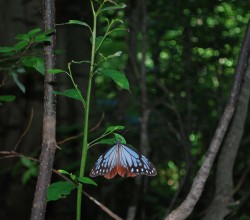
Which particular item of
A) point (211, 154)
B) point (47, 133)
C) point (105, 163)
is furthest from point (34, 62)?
point (211, 154)

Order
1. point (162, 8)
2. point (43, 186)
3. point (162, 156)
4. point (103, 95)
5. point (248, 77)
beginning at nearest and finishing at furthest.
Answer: point (43, 186), point (248, 77), point (162, 8), point (162, 156), point (103, 95)

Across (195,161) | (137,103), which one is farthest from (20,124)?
(195,161)

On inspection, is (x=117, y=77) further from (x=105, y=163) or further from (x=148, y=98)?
(x=148, y=98)

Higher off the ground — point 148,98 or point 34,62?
point 34,62

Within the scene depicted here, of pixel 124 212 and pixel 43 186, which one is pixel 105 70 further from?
pixel 124 212

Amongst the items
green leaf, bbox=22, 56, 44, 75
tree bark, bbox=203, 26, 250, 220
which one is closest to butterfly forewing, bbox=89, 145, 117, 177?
green leaf, bbox=22, 56, 44, 75

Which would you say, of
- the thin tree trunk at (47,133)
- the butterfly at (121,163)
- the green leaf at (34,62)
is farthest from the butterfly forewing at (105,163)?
the green leaf at (34,62)
